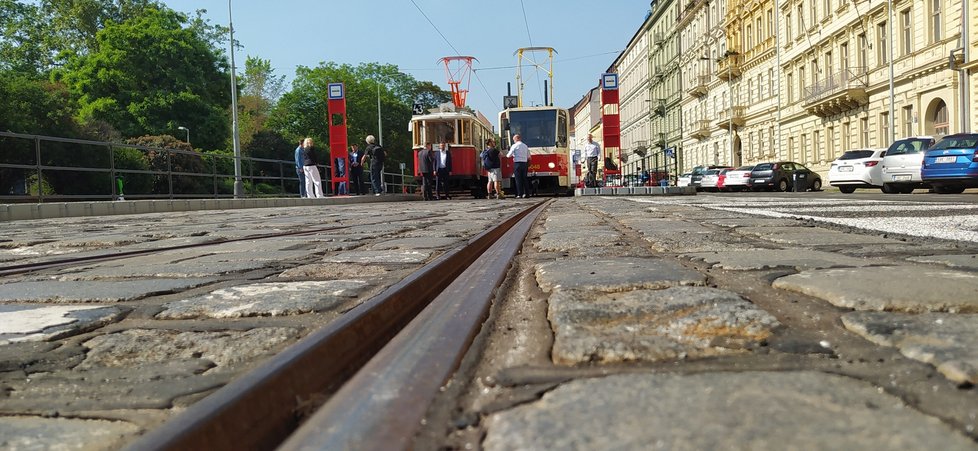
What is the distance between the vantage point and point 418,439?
1094 millimetres

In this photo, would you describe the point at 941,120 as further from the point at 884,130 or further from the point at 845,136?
the point at 845,136

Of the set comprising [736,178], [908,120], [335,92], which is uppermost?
[335,92]

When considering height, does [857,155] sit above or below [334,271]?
above

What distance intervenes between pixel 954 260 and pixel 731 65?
53.4 m

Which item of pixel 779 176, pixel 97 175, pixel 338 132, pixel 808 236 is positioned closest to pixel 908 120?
pixel 779 176

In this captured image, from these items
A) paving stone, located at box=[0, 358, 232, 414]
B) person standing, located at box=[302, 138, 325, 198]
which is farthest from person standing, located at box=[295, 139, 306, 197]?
paving stone, located at box=[0, 358, 232, 414]

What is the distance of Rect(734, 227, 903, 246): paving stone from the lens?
13.6ft

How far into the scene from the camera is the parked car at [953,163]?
17141 mm

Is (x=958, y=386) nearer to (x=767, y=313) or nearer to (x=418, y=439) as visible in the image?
(x=767, y=313)

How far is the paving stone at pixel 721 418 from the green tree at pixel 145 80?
5251 cm

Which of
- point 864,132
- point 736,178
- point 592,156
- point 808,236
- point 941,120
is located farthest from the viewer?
point 864,132

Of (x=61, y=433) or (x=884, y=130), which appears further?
(x=884, y=130)

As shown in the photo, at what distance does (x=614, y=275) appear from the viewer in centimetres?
282

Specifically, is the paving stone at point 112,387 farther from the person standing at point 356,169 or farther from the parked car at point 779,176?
the parked car at point 779,176
